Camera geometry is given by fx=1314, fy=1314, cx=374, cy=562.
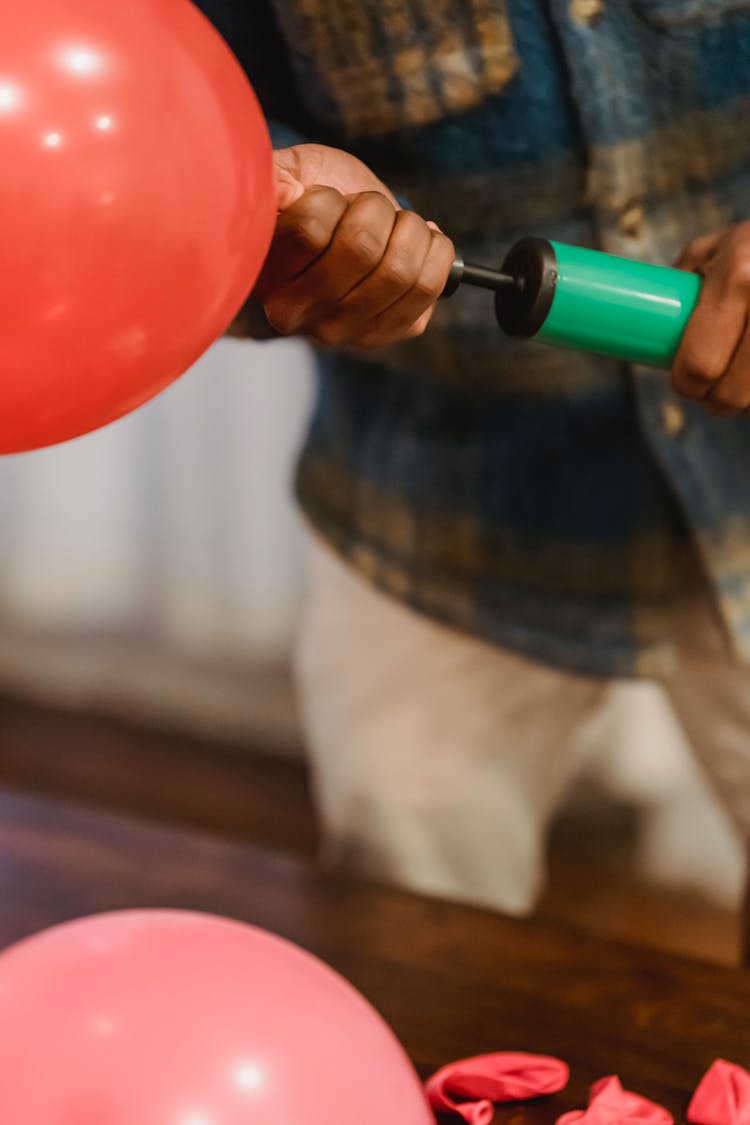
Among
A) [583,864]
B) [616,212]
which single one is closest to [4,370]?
[616,212]

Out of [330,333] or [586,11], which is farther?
[586,11]

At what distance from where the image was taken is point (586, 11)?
2.12ft

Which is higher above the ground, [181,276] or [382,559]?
[181,276]

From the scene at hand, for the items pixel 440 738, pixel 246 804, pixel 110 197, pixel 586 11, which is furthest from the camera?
pixel 246 804

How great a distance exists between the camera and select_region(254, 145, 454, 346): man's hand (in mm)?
474

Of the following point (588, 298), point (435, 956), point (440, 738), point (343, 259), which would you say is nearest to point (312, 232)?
point (343, 259)

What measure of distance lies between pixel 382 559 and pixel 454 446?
9 cm

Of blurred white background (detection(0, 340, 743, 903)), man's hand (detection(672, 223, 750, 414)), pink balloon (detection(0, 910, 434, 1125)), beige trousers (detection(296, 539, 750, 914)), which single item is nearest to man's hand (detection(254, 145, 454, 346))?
man's hand (detection(672, 223, 750, 414))

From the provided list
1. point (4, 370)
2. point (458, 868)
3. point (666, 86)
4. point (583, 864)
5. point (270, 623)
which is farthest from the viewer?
point (270, 623)

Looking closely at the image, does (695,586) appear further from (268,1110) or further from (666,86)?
(268,1110)

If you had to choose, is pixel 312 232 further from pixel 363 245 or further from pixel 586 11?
pixel 586 11

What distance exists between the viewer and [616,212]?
26.8 inches

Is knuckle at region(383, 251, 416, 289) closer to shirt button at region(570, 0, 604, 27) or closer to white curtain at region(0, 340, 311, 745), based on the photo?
shirt button at region(570, 0, 604, 27)

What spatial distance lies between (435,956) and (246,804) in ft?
3.02
